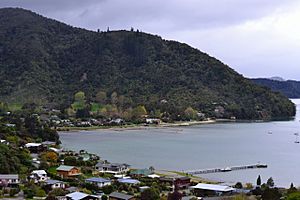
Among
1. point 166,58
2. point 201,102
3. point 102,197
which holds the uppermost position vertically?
point 166,58

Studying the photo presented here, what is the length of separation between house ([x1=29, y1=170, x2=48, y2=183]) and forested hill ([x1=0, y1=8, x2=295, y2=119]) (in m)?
38.2

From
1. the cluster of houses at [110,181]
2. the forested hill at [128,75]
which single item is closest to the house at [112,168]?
the cluster of houses at [110,181]

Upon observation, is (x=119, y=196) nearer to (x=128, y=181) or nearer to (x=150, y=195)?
(x=150, y=195)

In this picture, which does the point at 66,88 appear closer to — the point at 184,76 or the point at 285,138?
the point at 184,76

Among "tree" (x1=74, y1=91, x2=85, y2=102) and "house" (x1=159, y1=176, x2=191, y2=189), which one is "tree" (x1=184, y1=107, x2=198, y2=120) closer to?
"tree" (x1=74, y1=91, x2=85, y2=102)

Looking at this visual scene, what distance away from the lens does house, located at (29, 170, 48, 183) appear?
1972 centimetres

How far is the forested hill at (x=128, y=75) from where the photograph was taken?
6506 centimetres

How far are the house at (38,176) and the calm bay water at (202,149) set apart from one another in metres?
6.70

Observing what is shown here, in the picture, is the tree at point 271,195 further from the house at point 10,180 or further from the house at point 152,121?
the house at point 152,121

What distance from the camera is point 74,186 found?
19469 mm

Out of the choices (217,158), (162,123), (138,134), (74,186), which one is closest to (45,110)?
(162,123)

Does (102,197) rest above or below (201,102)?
below

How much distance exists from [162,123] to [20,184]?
35.8 m

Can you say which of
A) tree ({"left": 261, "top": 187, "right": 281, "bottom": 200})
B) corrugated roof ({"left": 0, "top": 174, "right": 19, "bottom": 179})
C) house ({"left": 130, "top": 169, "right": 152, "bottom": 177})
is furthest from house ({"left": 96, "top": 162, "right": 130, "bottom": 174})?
tree ({"left": 261, "top": 187, "right": 281, "bottom": 200})
